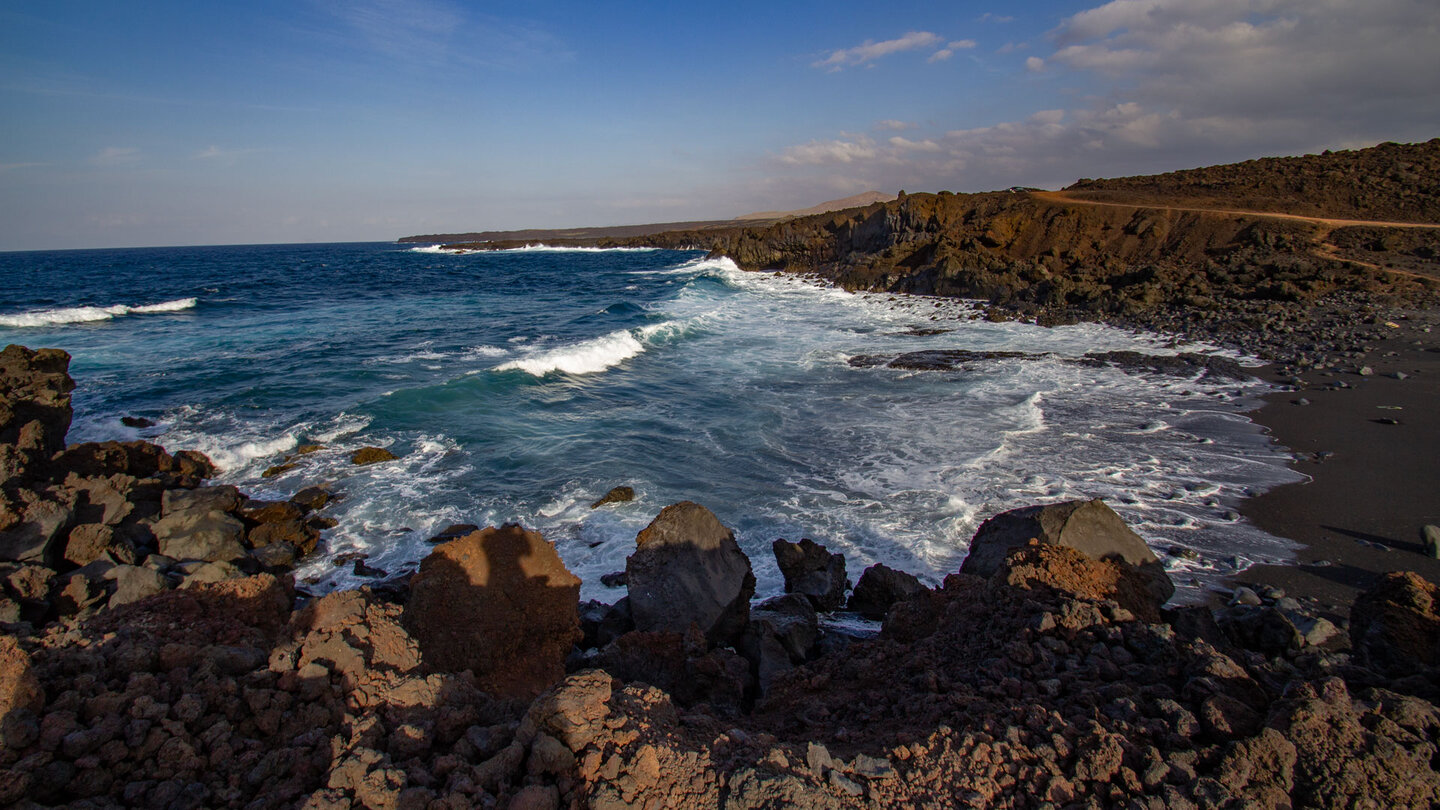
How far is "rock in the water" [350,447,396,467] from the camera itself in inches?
466

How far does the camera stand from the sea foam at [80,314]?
28109 millimetres

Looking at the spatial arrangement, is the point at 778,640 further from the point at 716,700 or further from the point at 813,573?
the point at 813,573

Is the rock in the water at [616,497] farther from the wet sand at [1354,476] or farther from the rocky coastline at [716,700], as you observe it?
the wet sand at [1354,476]

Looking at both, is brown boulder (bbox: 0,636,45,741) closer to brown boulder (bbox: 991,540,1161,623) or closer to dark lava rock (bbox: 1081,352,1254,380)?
brown boulder (bbox: 991,540,1161,623)

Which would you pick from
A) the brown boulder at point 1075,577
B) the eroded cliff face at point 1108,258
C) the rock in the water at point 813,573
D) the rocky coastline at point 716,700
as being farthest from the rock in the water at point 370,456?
the eroded cliff face at point 1108,258

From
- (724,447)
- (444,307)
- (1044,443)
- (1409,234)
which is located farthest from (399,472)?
(1409,234)

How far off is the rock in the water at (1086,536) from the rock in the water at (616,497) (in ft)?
19.1

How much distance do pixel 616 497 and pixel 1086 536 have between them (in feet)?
22.5

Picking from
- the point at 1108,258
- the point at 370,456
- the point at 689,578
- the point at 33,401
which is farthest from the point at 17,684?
the point at 1108,258

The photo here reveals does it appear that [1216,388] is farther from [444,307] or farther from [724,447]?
[444,307]

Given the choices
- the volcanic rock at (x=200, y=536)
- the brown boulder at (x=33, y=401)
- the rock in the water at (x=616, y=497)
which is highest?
the brown boulder at (x=33, y=401)

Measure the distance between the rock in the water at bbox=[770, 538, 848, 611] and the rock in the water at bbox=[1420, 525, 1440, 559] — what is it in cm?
660

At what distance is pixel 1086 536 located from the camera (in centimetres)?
547

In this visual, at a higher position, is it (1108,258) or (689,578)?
(1108,258)
